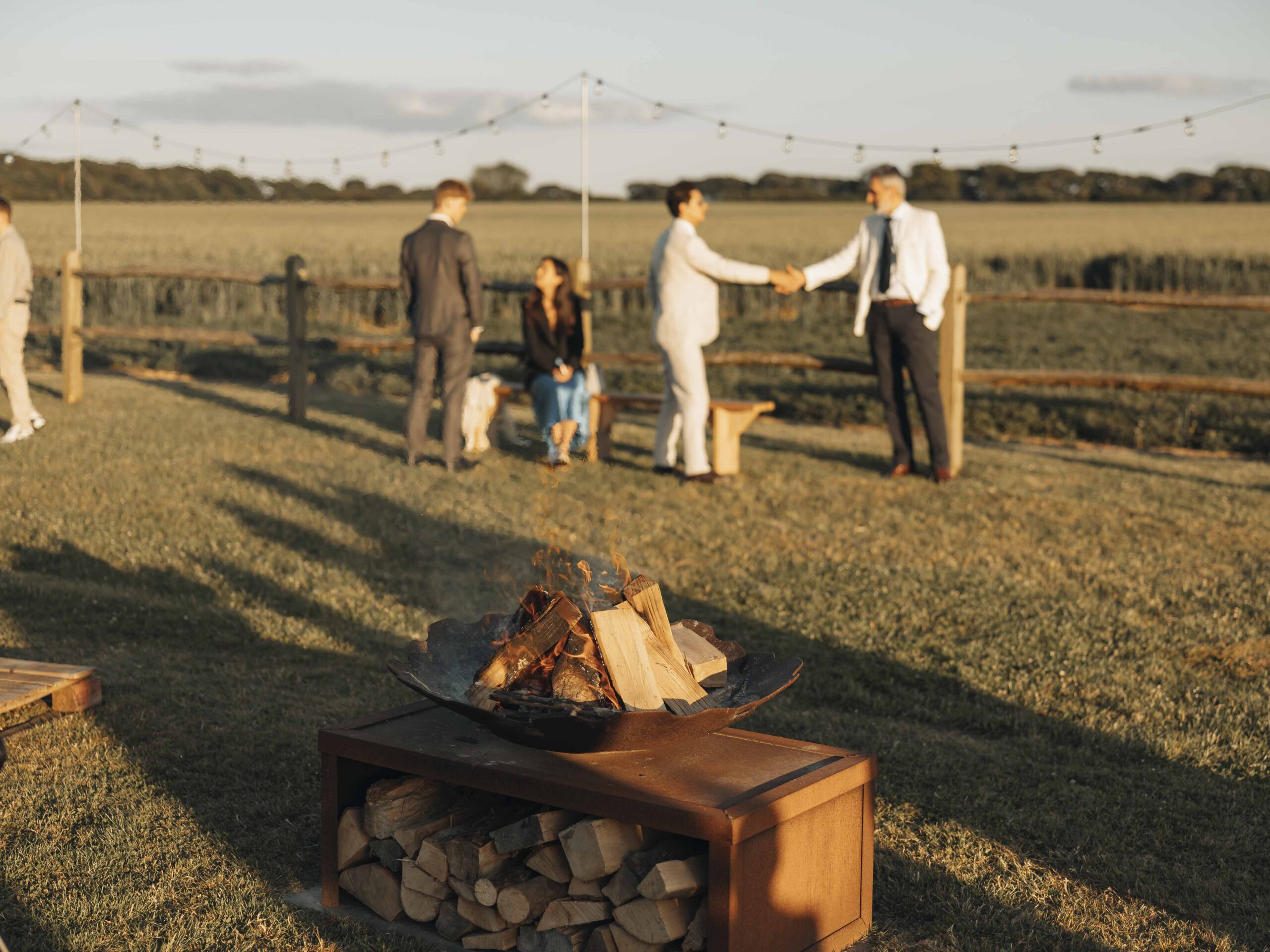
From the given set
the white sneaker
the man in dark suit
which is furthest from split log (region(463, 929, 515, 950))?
the white sneaker

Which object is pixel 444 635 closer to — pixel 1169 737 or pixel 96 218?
pixel 1169 737

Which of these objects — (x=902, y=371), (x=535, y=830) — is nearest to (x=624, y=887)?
(x=535, y=830)

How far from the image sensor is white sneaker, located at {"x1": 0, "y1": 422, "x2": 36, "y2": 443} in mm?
9812

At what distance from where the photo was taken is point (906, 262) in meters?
8.38

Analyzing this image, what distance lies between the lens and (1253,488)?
8.77m

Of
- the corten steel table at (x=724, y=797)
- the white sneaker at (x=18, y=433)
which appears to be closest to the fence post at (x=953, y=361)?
the corten steel table at (x=724, y=797)

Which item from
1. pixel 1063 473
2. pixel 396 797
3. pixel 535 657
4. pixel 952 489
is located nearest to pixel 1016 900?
pixel 535 657

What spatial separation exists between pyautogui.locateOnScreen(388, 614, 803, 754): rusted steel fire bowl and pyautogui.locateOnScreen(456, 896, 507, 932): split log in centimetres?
40

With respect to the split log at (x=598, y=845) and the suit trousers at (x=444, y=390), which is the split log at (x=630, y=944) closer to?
the split log at (x=598, y=845)

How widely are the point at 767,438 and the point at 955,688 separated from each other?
6.19 meters

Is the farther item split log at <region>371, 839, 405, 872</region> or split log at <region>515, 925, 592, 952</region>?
split log at <region>371, 839, 405, 872</region>

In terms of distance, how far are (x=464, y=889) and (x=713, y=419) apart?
240 inches

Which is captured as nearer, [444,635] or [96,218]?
[444,635]

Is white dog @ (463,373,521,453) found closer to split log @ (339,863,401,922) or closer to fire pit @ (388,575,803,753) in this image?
fire pit @ (388,575,803,753)
